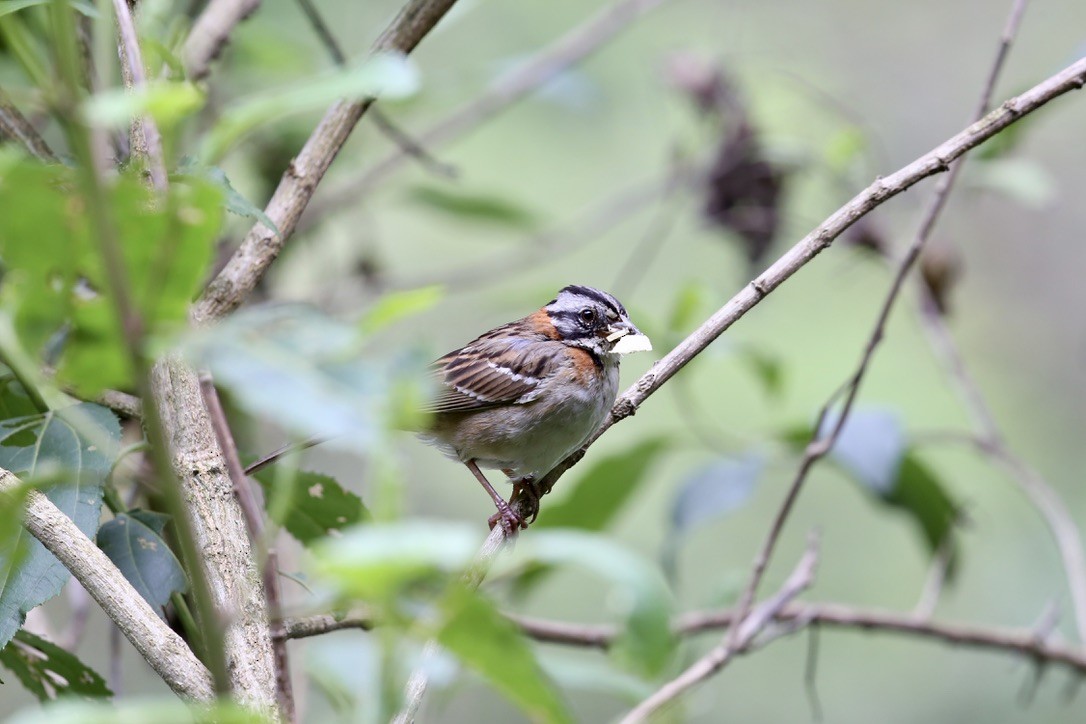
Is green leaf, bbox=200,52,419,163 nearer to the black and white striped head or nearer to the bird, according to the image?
the bird

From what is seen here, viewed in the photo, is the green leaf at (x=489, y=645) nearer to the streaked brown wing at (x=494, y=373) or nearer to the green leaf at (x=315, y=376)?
the green leaf at (x=315, y=376)

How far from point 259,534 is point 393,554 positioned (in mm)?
1176

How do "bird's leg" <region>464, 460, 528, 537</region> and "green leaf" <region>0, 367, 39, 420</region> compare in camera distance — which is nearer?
"green leaf" <region>0, 367, 39, 420</region>

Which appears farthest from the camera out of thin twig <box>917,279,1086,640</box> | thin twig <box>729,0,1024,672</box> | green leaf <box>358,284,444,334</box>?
thin twig <box>917,279,1086,640</box>

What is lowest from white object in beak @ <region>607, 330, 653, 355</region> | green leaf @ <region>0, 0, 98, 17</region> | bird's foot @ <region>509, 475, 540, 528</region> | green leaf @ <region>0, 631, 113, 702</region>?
bird's foot @ <region>509, 475, 540, 528</region>

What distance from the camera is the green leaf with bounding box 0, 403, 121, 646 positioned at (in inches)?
56.6

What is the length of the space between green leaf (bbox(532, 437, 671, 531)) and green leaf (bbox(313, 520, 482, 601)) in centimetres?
233

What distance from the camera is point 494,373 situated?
3762 millimetres

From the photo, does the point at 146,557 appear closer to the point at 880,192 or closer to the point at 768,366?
the point at 880,192

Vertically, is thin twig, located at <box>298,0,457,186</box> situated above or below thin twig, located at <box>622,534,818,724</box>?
above

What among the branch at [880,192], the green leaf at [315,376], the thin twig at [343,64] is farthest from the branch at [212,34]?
the green leaf at [315,376]

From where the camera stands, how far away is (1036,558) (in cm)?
668

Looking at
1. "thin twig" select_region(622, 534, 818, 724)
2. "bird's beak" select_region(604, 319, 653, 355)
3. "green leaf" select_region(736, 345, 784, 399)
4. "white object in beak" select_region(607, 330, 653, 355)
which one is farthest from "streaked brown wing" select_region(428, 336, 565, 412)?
"thin twig" select_region(622, 534, 818, 724)

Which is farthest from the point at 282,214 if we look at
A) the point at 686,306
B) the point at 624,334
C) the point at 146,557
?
the point at 624,334
